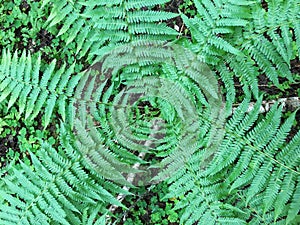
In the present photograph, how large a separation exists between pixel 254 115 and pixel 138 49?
1.44 m

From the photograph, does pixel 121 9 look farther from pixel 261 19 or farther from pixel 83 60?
pixel 261 19

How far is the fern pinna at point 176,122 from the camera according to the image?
4.12 m

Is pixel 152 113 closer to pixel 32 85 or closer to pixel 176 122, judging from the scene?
pixel 176 122

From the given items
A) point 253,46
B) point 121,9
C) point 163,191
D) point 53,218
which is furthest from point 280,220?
point 121,9

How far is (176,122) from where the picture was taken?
4.50m

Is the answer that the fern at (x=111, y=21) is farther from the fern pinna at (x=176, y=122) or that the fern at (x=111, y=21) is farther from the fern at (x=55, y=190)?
the fern at (x=55, y=190)

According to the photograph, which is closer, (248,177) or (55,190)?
(248,177)

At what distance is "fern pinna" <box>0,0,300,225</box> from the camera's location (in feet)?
13.5

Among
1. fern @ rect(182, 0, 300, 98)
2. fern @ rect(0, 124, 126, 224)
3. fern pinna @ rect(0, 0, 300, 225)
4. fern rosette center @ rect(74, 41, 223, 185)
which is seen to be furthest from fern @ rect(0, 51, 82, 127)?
fern @ rect(182, 0, 300, 98)

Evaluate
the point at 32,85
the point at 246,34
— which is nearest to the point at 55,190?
the point at 32,85

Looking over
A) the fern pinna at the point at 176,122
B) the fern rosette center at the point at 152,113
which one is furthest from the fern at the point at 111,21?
the fern rosette center at the point at 152,113

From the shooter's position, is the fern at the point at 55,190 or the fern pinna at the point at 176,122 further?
the fern at the point at 55,190

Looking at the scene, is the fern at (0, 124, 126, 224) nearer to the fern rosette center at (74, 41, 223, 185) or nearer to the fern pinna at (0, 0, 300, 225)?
the fern pinna at (0, 0, 300, 225)

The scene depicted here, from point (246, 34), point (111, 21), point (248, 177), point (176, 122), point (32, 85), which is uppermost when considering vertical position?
point (111, 21)
